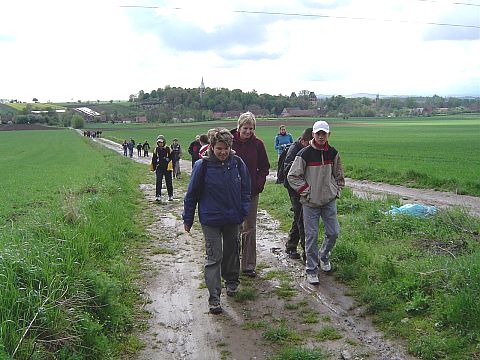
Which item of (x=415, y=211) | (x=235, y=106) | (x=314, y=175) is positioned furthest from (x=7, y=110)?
(x=314, y=175)

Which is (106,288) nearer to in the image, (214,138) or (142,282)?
(142,282)

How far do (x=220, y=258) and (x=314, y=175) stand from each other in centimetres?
163

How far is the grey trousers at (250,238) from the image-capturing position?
657 centimetres

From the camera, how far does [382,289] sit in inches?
219

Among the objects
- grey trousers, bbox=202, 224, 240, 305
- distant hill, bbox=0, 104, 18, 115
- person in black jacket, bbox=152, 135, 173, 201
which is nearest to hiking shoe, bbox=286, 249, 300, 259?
grey trousers, bbox=202, 224, 240, 305

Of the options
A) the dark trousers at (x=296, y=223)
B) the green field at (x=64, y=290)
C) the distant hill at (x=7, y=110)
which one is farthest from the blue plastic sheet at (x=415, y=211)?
the distant hill at (x=7, y=110)

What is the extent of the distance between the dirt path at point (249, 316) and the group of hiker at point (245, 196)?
0.27 meters

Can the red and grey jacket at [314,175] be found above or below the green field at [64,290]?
above

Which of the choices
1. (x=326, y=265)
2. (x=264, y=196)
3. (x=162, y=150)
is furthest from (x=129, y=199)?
(x=326, y=265)

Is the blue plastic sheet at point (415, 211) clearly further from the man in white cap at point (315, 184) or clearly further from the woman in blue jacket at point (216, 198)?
the woman in blue jacket at point (216, 198)

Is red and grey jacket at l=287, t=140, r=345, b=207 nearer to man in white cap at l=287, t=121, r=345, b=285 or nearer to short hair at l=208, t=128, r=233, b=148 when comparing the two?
man in white cap at l=287, t=121, r=345, b=285

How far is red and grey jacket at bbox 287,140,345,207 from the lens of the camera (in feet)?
20.1

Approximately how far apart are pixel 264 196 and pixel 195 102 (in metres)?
138

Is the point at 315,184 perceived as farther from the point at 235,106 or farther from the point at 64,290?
the point at 235,106
